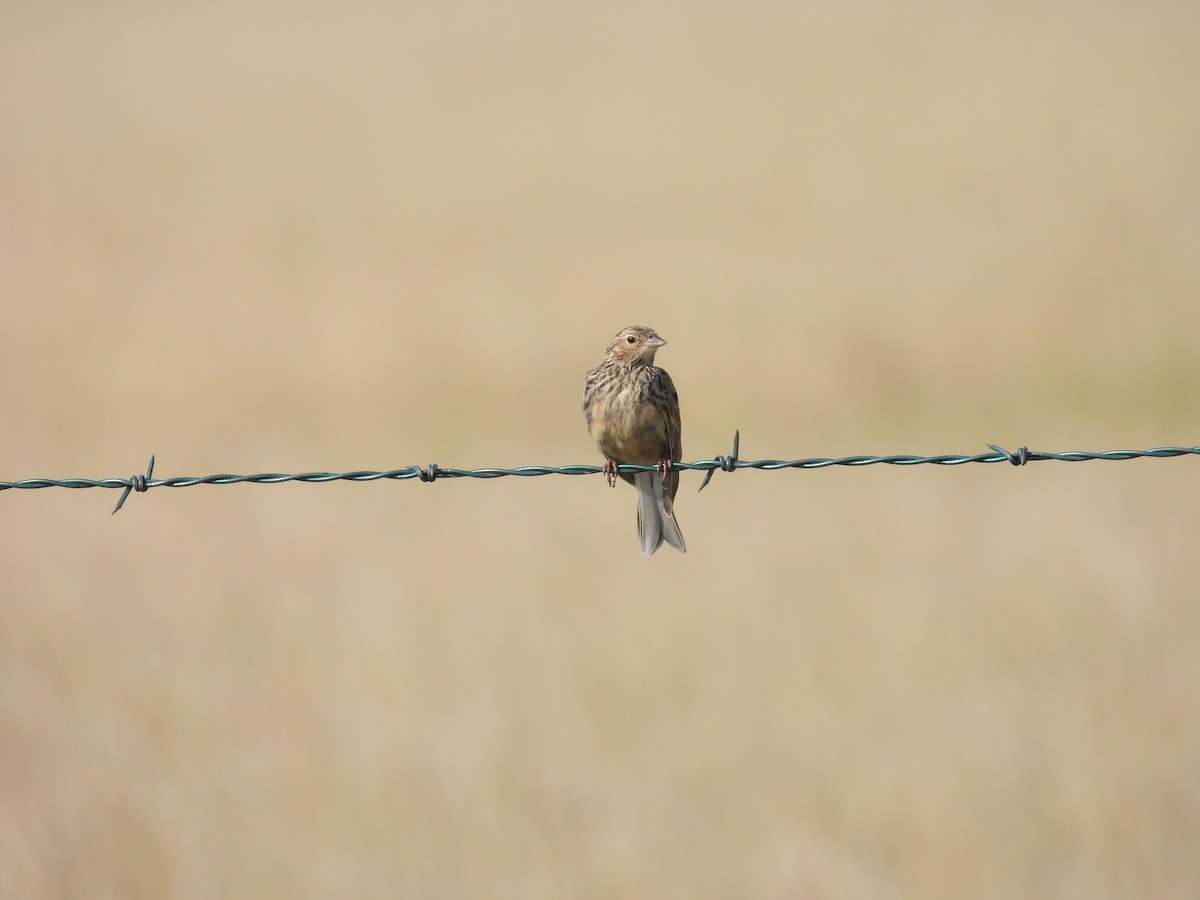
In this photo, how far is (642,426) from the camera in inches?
238

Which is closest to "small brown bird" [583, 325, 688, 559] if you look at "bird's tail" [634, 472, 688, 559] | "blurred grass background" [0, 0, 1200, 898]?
Result: "bird's tail" [634, 472, 688, 559]

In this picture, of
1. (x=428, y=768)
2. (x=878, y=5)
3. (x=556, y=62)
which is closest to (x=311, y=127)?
(x=556, y=62)

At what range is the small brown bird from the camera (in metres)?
6.05

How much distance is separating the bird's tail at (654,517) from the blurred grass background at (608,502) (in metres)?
1.74

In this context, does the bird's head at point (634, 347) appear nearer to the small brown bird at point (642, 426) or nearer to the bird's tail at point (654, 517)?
the small brown bird at point (642, 426)

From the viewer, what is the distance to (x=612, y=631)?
8.44m

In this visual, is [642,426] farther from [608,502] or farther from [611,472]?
[608,502]

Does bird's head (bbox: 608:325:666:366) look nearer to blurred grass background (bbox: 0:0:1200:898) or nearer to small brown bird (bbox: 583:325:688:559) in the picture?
small brown bird (bbox: 583:325:688:559)

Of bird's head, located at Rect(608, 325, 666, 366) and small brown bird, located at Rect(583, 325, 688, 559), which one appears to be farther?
bird's head, located at Rect(608, 325, 666, 366)

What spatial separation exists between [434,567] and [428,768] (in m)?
2.10

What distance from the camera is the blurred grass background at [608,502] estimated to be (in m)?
6.98

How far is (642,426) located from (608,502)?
4.19 meters

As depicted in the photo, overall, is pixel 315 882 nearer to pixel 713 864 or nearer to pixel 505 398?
pixel 713 864

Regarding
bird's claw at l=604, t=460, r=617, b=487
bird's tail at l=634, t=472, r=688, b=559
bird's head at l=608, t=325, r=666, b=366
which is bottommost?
bird's tail at l=634, t=472, r=688, b=559
